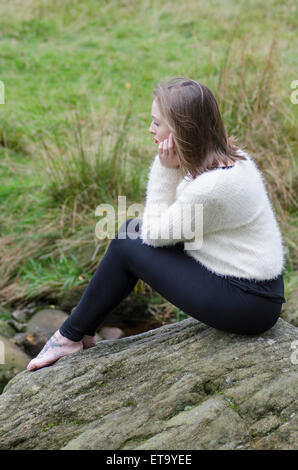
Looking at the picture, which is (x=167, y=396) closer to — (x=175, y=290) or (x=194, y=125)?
(x=175, y=290)

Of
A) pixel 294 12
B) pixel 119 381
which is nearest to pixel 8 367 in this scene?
pixel 119 381

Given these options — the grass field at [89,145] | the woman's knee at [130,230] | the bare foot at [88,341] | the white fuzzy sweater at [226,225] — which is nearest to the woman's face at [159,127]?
the white fuzzy sweater at [226,225]

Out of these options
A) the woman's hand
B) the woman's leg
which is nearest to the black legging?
the woman's leg

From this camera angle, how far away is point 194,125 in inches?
84.5

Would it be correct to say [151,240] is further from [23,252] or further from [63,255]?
[23,252]

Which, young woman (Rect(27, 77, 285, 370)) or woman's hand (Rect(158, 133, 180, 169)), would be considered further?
woman's hand (Rect(158, 133, 180, 169))

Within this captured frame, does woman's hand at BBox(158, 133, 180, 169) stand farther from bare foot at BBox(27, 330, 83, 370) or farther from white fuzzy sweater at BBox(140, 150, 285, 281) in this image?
bare foot at BBox(27, 330, 83, 370)

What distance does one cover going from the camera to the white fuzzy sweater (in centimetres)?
209

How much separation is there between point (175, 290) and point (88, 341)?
53 cm

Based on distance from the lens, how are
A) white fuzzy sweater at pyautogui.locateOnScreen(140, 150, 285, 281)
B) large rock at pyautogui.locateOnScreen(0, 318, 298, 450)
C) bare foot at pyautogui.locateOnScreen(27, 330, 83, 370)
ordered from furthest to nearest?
bare foot at pyautogui.locateOnScreen(27, 330, 83, 370) → white fuzzy sweater at pyautogui.locateOnScreen(140, 150, 285, 281) → large rock at pyautogui.locateOnScreen(0, 318, 298, 450)

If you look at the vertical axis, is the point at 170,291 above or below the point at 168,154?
below

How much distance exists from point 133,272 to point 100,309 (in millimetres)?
222

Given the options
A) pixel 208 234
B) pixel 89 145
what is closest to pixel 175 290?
pixel 208 234

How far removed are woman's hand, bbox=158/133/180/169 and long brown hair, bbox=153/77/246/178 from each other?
5cm
